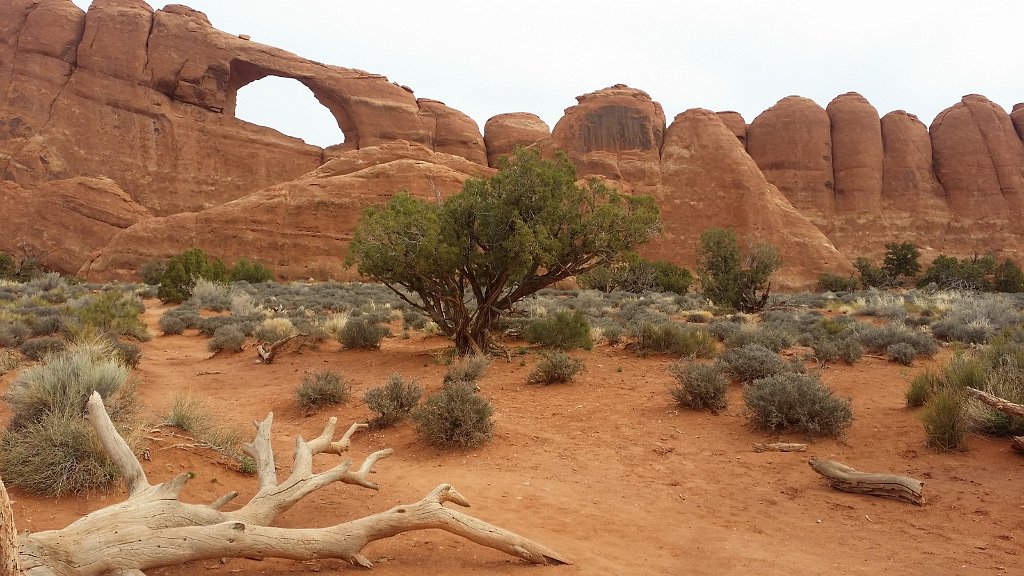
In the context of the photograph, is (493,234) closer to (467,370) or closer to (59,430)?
(467,370)

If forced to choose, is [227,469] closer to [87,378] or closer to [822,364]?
[87,378]

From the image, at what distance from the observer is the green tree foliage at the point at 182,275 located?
74.0 feet

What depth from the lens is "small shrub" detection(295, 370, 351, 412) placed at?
26.7ft

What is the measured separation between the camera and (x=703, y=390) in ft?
24.5

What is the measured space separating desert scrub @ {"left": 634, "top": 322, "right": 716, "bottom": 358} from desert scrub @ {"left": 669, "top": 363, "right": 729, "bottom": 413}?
10.4ft

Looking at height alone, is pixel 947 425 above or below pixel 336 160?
below

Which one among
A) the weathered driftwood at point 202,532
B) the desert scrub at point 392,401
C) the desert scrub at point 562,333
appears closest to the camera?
the weathered driftwood at point 202,532

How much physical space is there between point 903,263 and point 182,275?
4846 cm

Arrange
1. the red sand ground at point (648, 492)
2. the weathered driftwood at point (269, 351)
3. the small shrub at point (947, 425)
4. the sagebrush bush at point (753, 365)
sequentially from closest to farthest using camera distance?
the red sand ground at point (648, 492), the small shrub at point (947, 425), the sagebrush bush at point (753, 365), the weathered driftwood at point (269, 351)

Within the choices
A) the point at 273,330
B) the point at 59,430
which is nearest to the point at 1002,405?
the point at 59,430

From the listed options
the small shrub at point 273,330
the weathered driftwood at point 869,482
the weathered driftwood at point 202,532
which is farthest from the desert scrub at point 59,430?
the small shrub at point 273,330

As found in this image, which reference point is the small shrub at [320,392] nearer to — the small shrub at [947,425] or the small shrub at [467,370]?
the small shrub at [467,370]

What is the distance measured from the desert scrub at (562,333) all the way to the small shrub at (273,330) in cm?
585

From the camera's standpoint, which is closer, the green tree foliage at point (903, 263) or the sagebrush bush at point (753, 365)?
the sagebrush bush at point (753, 365)
